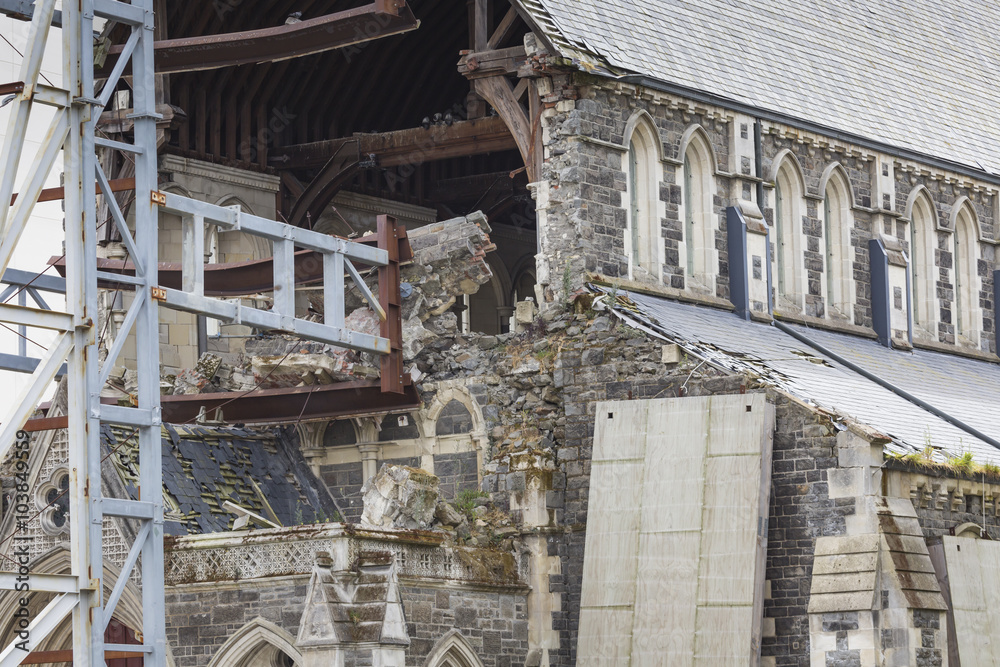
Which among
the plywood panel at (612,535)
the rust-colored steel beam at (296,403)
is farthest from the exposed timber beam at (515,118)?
the plywood panel at (612,535)

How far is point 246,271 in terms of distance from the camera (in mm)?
27109

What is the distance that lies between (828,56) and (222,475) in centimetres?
1457

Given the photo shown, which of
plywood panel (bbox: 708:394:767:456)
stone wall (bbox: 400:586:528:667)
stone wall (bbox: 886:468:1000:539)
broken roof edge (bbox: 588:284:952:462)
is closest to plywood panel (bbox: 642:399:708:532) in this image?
plywood panel (bbox: 708:394:767:456)

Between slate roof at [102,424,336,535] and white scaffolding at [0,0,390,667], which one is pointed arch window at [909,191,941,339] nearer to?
slate roof at [102,424,336,535]

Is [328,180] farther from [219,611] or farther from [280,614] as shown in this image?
[280,614]

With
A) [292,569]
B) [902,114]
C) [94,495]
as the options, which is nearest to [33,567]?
[292,569]

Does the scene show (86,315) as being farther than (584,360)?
No

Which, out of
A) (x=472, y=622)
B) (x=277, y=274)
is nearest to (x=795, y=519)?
(x=472, y=622)

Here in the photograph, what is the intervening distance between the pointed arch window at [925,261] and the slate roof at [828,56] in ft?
3.58

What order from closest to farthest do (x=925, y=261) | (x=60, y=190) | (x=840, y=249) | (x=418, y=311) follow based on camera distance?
(x=60, y=190) → (x=418, y=311) → (x=840, y=249) → (x=925, y=261)

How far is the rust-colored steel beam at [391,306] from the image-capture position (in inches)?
1066

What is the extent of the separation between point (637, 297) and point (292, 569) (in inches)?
298

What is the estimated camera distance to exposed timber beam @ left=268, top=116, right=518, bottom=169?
33.8 metres

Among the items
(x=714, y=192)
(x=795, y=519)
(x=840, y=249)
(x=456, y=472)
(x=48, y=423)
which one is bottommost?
(x=795, y=519)
